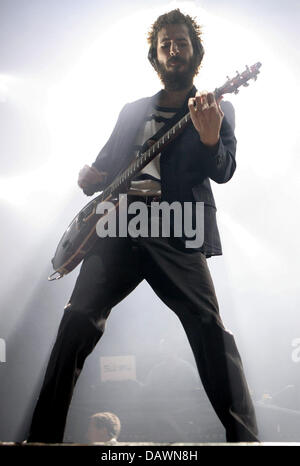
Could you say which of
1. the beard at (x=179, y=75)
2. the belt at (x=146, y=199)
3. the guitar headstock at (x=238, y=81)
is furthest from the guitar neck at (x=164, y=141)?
the beard at (x=179, y=75)

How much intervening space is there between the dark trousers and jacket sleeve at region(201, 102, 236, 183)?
31cm

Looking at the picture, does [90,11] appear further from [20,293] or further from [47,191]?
[20,293]

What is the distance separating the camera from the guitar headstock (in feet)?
5.36

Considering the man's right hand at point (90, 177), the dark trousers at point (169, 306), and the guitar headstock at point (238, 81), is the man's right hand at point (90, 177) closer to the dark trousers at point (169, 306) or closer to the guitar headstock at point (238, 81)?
the dark trousers at point (169, 306)

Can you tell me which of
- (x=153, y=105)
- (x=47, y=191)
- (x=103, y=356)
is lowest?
(x=103, y=356)

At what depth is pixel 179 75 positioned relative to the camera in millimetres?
1903

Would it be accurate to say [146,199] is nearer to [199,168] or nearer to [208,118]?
[199,168]

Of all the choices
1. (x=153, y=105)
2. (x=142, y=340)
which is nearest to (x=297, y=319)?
(x=142, y=340)

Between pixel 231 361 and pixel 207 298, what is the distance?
0.22 meters

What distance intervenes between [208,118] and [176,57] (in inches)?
22.4

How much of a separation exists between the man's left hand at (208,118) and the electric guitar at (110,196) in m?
0.17

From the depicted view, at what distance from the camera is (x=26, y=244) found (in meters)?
6.56

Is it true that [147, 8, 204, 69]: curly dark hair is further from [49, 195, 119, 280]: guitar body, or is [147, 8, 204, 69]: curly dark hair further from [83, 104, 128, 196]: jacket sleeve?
[49, 195, 119, 280]: guitar body

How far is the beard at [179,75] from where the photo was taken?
74.7 inches
